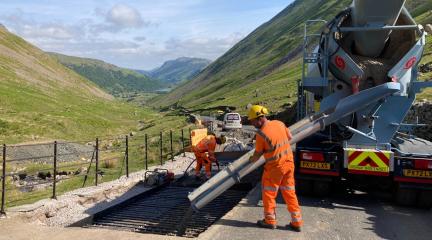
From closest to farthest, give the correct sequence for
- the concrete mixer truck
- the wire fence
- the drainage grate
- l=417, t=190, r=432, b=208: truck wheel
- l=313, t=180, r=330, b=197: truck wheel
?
1. the drainage grate
2. the concrete mixer truck
3. l=417, t=190, r=432, b=208: truck wheel
4. l=313, t=180, r=330, b=197: truck wheel
5. the wire fence

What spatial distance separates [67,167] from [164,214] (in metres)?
14.3

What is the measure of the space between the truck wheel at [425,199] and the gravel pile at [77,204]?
22.4 feet

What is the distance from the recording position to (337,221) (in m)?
7.93

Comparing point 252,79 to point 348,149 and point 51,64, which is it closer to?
point 51,64

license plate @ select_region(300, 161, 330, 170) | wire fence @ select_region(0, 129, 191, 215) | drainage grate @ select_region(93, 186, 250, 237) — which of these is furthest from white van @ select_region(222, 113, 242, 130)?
license plate @ select_region(300, 161, 330, 170)

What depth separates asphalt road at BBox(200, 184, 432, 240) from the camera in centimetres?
707

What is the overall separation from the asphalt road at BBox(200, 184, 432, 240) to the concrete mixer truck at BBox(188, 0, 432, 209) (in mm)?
464

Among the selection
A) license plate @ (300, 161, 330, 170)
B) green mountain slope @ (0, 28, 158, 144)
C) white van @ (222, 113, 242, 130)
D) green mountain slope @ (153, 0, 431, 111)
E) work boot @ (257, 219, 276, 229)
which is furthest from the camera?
green mountain slope @ (153, 0, 431, 111)

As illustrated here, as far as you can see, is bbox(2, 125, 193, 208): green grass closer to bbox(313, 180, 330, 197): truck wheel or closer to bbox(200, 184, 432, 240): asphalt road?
bbox(200, 184, 432, 240): asphalt road

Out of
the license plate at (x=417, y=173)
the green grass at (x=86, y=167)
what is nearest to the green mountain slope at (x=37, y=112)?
the green grass at (x=86, y=167)

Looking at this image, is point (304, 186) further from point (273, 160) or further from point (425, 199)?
point (273, 160)

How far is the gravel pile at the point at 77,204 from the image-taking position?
29.6 ft

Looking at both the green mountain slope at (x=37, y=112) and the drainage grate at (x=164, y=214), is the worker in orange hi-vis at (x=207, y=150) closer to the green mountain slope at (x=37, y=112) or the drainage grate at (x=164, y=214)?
the drainage grate at (x=164, y=214)

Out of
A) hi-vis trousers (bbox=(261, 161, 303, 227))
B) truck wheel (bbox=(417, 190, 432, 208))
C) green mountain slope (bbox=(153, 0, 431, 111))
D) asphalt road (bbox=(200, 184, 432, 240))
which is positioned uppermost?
green mountain slope (bbox=(153, 0, 431, 111))
